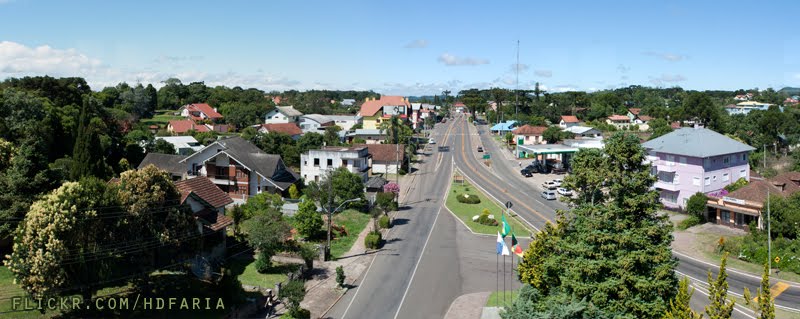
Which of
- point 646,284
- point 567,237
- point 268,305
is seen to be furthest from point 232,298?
point 646,284

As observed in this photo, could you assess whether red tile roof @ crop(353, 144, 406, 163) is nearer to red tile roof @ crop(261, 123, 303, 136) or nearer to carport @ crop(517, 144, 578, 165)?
carport @ crop(517, 144, 578, 165)

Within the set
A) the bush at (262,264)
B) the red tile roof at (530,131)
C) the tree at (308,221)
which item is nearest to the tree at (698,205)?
the tree at (308,221)

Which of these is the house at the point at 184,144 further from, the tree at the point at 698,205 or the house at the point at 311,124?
the tree at the point at 698,205

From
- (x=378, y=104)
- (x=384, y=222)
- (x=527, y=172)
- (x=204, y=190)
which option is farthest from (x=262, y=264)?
(x=378, y=104)

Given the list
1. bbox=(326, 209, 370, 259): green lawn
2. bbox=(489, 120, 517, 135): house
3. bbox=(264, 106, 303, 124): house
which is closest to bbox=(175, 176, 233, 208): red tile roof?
bbox=(326, 209, 370, 259): green lawn

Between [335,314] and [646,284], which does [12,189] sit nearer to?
[335,314]

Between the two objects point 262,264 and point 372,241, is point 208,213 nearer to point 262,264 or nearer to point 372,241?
point 262,264
